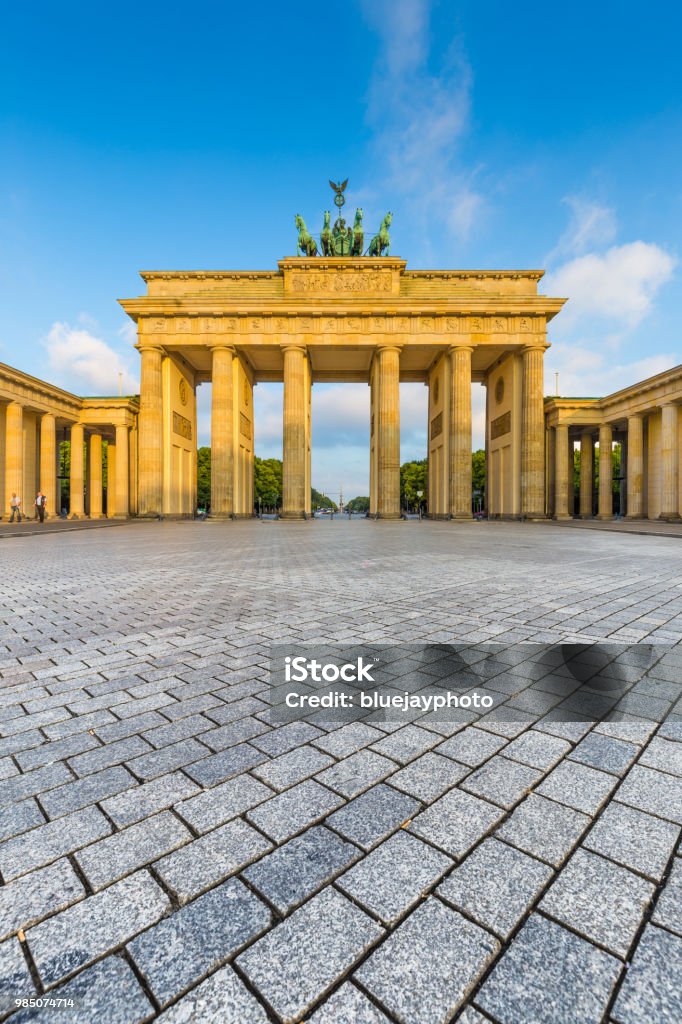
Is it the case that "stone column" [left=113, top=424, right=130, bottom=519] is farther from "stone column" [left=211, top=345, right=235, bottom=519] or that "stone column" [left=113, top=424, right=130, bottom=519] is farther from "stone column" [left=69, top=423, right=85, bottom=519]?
"stone column" [left=211, top=345, right=235, bottom=519]

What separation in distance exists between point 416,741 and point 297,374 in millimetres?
32440

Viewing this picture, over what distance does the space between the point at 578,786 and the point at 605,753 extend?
36cm

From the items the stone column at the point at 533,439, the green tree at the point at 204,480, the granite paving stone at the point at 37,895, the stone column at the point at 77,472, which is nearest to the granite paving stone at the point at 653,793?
the granite paving stone at the point at 37,895

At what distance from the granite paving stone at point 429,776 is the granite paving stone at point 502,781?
0.20 feet

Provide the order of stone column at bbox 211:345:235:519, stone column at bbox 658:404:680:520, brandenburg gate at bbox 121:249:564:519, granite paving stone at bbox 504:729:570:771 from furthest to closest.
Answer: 1. stone column at bbox 211:345:235:519
2. brandenburg gate at bbox 121:249:564:519
3. stone column at bbox 658:404:680:520
4. granite paving stone at bbox 504:729:570:771

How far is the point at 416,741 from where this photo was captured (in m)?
2.40

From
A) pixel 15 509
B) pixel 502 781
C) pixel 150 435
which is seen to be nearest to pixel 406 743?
pixel 502 781

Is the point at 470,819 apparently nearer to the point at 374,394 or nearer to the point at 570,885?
the point at 570,885

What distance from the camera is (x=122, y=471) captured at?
38.6m

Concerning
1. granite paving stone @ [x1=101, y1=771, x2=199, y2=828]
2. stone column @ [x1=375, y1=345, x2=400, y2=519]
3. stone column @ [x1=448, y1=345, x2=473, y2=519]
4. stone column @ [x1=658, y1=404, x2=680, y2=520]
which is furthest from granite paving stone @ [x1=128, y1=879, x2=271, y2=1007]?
stone column @ [x1=658, y1=404, x2=680, y2=520]

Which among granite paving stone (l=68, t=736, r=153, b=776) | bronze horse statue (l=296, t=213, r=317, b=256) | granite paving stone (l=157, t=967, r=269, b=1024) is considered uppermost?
bronze horse statue (l=296, t=213, r=317, b=256)

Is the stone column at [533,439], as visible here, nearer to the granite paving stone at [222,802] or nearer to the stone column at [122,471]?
the stone column at [122,471]

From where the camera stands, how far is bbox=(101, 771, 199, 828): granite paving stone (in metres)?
1.84

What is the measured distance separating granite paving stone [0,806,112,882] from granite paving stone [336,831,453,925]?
95 cm
